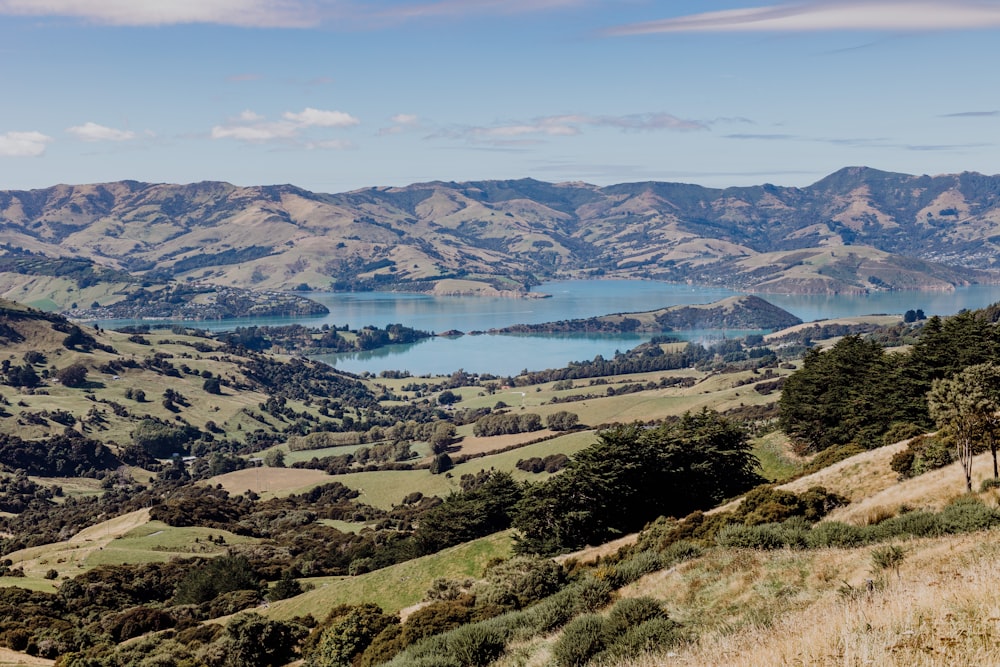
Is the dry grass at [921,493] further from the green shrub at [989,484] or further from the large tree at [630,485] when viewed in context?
the large tree at [630,485]

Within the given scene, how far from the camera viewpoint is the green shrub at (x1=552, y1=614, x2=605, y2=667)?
1688 cm

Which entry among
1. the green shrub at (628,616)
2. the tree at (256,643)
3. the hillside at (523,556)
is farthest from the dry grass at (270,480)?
the green shrub at (628,616)

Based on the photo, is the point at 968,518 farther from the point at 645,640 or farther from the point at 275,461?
the point at 275,461

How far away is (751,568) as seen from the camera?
21.5 metres

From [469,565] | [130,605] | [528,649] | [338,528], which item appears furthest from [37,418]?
[528,649]

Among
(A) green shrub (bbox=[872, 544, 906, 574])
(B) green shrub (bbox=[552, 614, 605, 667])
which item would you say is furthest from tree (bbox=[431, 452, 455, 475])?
(A) green shrub (bbox=[872, 544, 906, 574])

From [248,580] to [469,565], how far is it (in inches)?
850

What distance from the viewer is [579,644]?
17250mm

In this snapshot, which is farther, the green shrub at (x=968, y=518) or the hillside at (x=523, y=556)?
the green shrub at (x=968, y=518)

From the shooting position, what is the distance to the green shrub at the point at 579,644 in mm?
16875

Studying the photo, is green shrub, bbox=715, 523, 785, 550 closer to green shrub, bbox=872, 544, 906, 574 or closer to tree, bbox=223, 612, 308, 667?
green shrub, bbox=872, 544, 906, 574

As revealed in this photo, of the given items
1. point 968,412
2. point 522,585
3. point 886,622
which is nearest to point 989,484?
point 968,412

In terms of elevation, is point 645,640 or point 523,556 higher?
point 645,640

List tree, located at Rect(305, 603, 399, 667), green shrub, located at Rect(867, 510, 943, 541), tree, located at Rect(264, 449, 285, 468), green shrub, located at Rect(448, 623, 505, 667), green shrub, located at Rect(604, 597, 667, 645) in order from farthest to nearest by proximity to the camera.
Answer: tree, located at Rect(264, 449, 285, 468)
tree, located at Rect(305, 603, 399, 667)
green shrub, located at Rect(867, 510, 943, 541)
green shrub, located at Rect(448, 623, 505, 667)
green shrub, located at Rect(604, 597, 667, 645)
